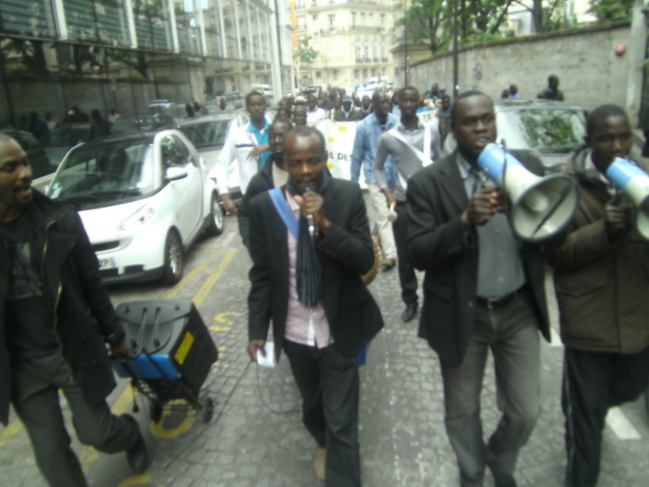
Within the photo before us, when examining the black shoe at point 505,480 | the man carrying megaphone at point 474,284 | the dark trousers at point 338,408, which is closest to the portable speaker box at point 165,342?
the dark trousers at point 338,408

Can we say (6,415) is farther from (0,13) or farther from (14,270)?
(0,13)

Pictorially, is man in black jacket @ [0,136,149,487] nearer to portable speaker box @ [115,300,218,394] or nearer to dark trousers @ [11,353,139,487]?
dark trousers @ [11,353,139,487]

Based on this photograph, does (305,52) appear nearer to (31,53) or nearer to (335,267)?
(31,53)

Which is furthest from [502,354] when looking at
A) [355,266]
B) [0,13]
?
[0,13]

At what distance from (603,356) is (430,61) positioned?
3233 cm

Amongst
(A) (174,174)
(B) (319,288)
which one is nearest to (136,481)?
(B) (319,288)

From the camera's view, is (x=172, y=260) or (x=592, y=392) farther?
(x=172, y=260)

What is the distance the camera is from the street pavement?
310 centimetres

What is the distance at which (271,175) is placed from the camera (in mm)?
4098

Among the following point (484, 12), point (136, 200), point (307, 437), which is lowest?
point (307, 437)

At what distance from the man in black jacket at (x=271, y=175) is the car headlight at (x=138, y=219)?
228 centimetres

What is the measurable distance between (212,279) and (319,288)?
4.27 m

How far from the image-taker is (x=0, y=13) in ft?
34.9

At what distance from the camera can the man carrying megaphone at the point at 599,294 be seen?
7.79 ft
